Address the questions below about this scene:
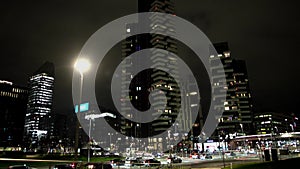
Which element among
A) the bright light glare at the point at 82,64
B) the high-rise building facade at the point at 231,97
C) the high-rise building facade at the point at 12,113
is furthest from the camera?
the high-rise building facade at the point at 231,97

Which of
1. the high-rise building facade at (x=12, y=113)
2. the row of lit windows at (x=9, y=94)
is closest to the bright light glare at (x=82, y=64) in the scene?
the high-rise building facade at (x=12, y=113)

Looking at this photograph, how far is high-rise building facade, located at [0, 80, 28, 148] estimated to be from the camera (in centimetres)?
16038

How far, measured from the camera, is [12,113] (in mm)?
165250

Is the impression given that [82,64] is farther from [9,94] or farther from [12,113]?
[9,94]

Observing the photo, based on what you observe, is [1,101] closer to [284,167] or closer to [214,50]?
[214,50]

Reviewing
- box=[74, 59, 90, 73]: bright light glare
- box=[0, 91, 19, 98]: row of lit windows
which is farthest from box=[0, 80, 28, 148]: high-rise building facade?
box=[74, 59, 90, 73]: bright light glare

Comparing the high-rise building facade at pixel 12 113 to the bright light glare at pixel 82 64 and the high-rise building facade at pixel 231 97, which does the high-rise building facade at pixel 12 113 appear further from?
the bright light glare at pixel 82 64

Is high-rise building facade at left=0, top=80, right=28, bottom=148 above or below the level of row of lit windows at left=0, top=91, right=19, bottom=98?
below

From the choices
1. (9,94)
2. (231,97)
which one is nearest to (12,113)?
(9,94)

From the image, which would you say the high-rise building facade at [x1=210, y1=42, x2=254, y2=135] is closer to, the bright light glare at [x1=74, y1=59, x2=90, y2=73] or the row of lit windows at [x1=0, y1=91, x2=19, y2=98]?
the row of lit windows at [x1=0, y1=91, x2=19, y2=98]

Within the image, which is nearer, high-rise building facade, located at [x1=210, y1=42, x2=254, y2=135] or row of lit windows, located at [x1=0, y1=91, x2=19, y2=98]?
row of lit windows, located at [x1=0, y1=91, x2=19, y2=98]

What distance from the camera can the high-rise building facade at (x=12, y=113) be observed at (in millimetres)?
160375

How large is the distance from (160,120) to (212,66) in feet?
187

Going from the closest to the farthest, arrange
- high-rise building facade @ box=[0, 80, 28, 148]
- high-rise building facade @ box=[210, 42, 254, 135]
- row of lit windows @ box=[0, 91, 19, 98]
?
high-rise building facade @ box=[0, 80, 28, 148] → row of lit windows @ box=[0, 91, 19, 98] → high-rise building facade @ box=[210, 42, 254, 135]
